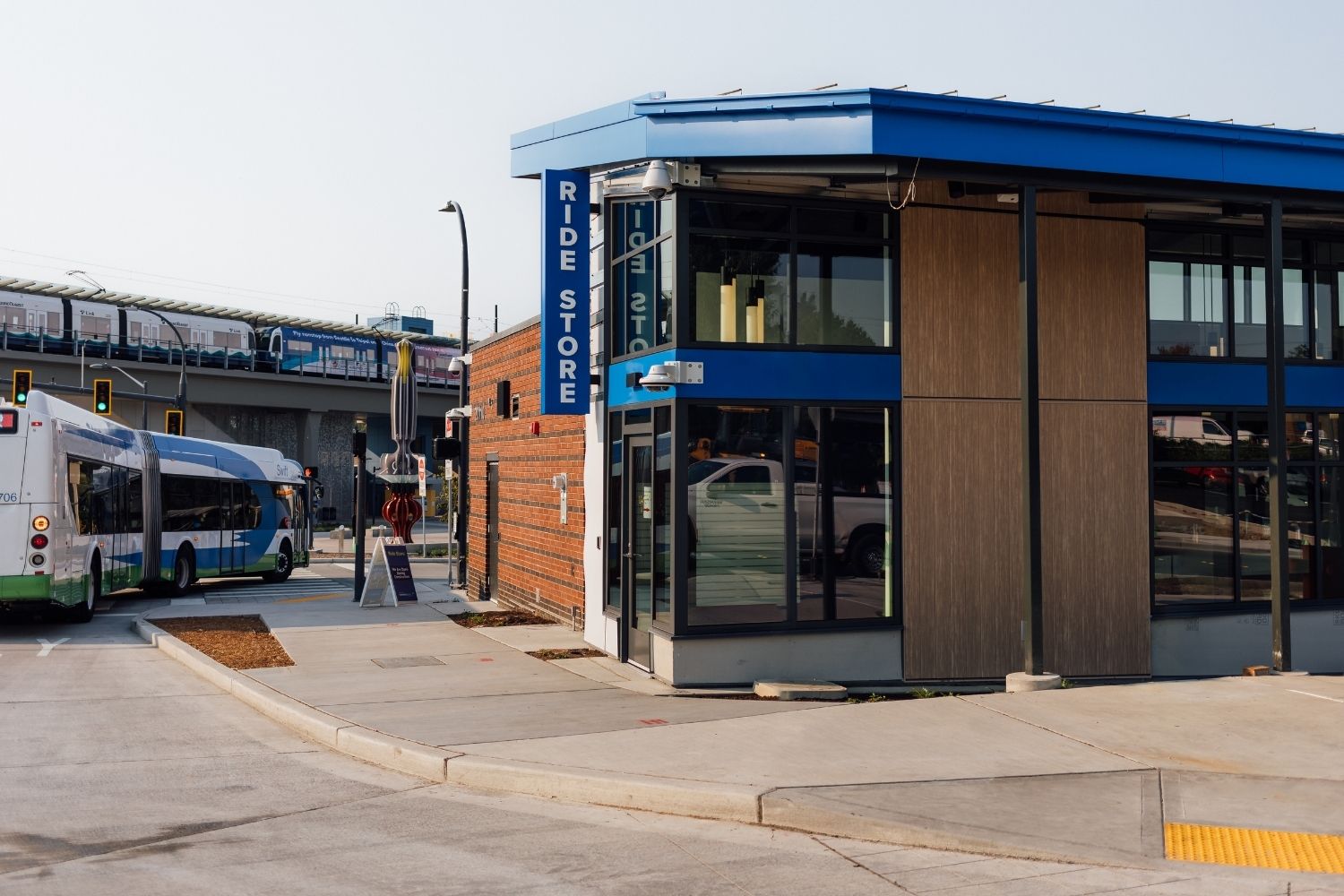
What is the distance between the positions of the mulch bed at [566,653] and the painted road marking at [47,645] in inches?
255

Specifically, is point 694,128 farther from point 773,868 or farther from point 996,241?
point 773,868

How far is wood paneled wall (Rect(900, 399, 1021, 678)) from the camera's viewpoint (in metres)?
13.1

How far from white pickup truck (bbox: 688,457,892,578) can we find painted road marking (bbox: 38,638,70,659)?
908cm

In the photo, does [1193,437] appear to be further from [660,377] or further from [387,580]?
[387,580]

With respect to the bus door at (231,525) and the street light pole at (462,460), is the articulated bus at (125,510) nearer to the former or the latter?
the bus door at (231,525)

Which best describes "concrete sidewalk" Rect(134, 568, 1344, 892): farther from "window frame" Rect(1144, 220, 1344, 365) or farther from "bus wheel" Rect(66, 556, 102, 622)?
"bus wheel" Rect(66, 556, 102, 622)

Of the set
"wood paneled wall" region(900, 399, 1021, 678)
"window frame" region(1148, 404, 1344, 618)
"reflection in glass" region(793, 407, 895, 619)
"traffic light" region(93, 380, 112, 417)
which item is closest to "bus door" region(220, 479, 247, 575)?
"traffic light" region(93, 380, 112, 417)

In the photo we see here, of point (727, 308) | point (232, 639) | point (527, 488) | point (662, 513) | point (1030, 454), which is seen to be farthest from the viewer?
point (527, 488)

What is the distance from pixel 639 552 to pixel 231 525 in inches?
698

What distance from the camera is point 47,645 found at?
1733cm

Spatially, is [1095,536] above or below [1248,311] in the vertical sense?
below

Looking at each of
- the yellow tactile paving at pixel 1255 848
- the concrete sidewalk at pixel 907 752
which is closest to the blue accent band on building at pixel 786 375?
the concrete sidewalk at pixel 907 752

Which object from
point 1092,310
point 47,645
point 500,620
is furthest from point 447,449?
point 1092,310

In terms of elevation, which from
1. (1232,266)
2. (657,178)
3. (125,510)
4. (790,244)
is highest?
(657,178)
